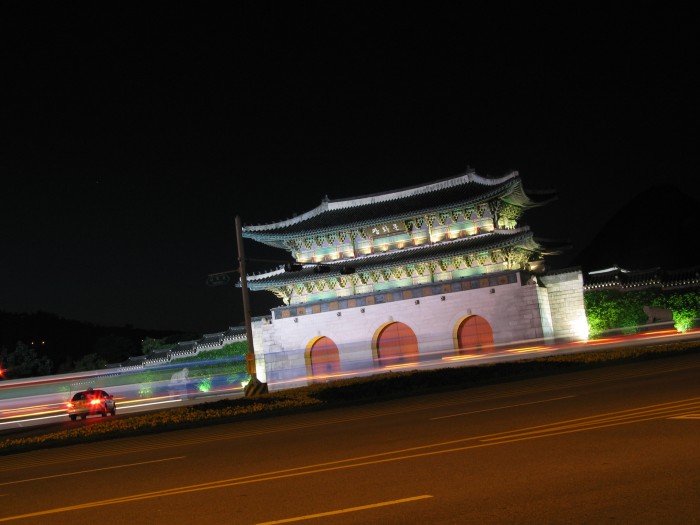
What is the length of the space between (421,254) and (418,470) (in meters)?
31.5

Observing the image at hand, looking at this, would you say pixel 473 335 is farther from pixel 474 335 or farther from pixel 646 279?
pixel 646 279

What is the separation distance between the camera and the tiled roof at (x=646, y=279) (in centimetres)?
3581

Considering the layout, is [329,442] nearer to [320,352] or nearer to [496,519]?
Result: [496,519]

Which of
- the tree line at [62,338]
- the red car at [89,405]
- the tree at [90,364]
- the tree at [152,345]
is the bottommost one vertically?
the red car at [89,405]

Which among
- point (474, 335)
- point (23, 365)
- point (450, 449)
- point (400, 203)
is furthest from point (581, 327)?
point (23, 365)

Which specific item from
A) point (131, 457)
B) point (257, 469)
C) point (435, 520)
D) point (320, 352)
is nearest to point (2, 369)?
point (320, 352)

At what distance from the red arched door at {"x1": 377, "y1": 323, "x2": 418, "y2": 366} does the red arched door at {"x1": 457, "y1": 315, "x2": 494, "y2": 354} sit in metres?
2.62

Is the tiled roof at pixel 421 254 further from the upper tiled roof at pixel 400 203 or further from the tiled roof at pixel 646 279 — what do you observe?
the tiled roof at pixel 646 279

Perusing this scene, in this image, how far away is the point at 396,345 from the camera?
40219 mm

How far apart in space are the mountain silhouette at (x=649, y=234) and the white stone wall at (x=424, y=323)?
6551cm

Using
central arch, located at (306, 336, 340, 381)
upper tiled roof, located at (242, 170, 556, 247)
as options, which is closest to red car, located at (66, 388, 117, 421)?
central arch, located at (306, 336, 340, 381)

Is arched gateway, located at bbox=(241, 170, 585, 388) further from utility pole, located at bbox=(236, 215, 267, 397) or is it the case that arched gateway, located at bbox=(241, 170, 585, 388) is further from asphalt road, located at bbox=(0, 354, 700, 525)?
asphalt road, located at bbox=(0, 354, 700, 525)

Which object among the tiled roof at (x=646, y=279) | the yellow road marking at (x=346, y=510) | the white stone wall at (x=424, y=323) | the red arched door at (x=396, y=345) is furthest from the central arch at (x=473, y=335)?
the yellow road marking at (x=346, y=510)

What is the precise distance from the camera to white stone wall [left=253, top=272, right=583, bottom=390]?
1453 inches
